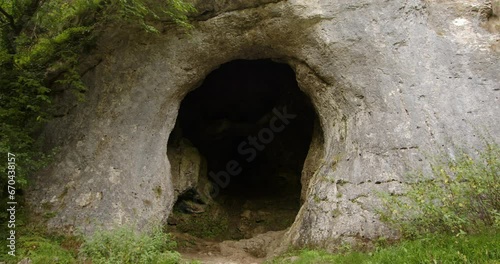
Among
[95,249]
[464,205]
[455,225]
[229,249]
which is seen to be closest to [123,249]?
[95,249]

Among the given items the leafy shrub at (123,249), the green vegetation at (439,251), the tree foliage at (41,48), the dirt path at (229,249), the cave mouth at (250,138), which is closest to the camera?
the green vegetation at (439,251)

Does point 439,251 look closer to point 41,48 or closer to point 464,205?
point 464,205

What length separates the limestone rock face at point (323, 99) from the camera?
686cm

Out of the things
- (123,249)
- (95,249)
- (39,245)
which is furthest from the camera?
(39,245)

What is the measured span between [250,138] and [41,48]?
23.4ft

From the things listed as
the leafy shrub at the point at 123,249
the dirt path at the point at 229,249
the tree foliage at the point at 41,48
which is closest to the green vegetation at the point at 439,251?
the leafy shrub at the point at 123,249

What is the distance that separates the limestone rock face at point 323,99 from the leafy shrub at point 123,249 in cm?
89

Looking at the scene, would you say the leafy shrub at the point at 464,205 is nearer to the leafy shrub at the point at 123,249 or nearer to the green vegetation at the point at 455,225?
the green vegetation at the point at 455,225

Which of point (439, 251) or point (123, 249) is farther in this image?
point (123, 249)

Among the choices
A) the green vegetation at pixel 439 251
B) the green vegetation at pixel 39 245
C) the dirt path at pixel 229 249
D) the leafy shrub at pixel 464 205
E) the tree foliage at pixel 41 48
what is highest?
the tree foliage at pixel 41 48

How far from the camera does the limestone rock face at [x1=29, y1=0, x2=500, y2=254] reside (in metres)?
6.86

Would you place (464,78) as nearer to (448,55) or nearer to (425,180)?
(448,55)

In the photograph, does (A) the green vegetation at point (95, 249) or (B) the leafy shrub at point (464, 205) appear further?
(A) the green vegetation at point (95, 249)

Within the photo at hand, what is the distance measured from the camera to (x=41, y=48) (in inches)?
314
